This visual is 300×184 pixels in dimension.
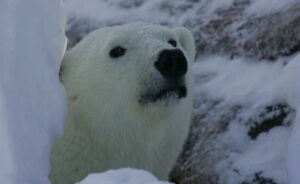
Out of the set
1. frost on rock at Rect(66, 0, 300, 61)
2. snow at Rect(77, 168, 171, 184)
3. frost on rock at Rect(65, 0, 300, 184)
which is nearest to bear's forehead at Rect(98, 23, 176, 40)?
frost on rock at Rect(65, 0, 300, 184)

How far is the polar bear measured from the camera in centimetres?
467

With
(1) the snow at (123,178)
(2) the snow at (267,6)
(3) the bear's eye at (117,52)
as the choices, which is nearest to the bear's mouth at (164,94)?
(3) the bear's eye at (117,52)

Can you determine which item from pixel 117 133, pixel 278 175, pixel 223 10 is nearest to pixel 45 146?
pixel 117 133

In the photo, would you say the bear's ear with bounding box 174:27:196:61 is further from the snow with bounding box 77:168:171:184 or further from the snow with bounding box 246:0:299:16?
the snow with bounding box 77:168:171:184

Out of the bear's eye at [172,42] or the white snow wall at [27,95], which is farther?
the bear's eye at [172,42]

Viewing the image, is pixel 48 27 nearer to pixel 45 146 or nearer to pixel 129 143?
pixel 45 146

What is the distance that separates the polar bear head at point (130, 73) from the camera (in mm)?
4590

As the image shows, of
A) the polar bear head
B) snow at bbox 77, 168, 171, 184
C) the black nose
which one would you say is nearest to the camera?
snow at bbox 77, 168, 171, 184

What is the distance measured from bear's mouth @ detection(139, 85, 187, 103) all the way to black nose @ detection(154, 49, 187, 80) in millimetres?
73

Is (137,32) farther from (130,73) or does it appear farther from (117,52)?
(130,73)

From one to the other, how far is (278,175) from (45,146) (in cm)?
187

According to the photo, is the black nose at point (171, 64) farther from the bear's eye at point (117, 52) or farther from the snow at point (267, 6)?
the snow at point (267, 6)

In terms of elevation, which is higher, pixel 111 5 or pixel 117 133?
pixel 117 133

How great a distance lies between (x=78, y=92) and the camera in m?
4.84
